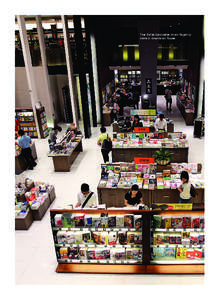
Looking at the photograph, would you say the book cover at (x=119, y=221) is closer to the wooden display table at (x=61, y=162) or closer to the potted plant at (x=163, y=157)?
the potted plant at (x=163, y=157)

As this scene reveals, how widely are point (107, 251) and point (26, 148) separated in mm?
5773

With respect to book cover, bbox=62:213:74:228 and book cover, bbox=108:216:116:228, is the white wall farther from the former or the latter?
book cover, bbox=108:216:116:228

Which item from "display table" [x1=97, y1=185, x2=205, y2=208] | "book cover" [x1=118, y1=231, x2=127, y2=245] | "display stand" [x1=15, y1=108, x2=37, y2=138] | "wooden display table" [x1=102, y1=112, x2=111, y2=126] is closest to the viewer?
"book cover" [x1=118, y1=231, x2=127, y2=245]

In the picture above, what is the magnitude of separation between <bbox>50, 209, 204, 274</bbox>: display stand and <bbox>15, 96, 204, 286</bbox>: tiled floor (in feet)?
0.42

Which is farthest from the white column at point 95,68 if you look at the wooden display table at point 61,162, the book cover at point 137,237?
the book cover at point 137,237

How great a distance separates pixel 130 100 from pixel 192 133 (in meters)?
6.28

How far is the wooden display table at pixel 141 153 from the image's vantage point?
916cm

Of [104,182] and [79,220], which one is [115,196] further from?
[79,220]

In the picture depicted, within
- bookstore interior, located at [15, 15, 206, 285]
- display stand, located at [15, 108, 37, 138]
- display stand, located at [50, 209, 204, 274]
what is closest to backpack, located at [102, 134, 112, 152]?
bookstore interior, located at [15, 15, 206, 285]

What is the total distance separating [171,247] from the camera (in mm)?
4820

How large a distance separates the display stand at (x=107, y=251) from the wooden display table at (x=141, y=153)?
4.78 metres

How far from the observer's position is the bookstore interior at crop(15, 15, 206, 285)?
4738mm
